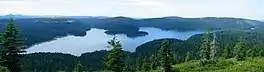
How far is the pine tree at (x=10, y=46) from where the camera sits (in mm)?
31500

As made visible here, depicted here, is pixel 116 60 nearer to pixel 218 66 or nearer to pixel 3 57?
pixel 3 57

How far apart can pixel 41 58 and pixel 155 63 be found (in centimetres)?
Answer: 10237

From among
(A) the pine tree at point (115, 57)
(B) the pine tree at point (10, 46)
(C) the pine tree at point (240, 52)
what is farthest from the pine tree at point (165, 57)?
(B) the pine tree at point (10, 46)

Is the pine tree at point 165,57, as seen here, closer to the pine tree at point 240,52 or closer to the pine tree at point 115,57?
the pine tree at point 115,57

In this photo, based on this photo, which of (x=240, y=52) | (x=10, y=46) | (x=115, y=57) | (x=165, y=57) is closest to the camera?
(x=10, y=46)

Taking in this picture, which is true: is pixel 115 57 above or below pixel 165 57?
above

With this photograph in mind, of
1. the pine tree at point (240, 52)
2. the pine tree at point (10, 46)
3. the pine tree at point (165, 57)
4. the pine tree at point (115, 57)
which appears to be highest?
the pine tree at point (10, 46)

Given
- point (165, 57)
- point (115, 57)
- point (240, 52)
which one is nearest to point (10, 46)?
point (115, 57)

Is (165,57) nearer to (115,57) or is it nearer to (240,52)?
(115,57)

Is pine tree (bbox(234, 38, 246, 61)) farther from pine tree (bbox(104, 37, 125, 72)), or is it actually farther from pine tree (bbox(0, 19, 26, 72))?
pine tree (bbox(0, 19, 26, 72))

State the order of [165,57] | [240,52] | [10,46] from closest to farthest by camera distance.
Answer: [10,46], [165,57], [240,52]

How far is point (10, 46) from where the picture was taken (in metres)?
31.8

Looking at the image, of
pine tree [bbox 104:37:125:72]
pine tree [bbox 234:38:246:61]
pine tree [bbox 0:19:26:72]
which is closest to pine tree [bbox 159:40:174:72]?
pine tree [bbox 104:37:125:72]

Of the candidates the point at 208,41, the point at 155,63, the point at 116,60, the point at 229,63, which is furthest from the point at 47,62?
the point at 116,60
